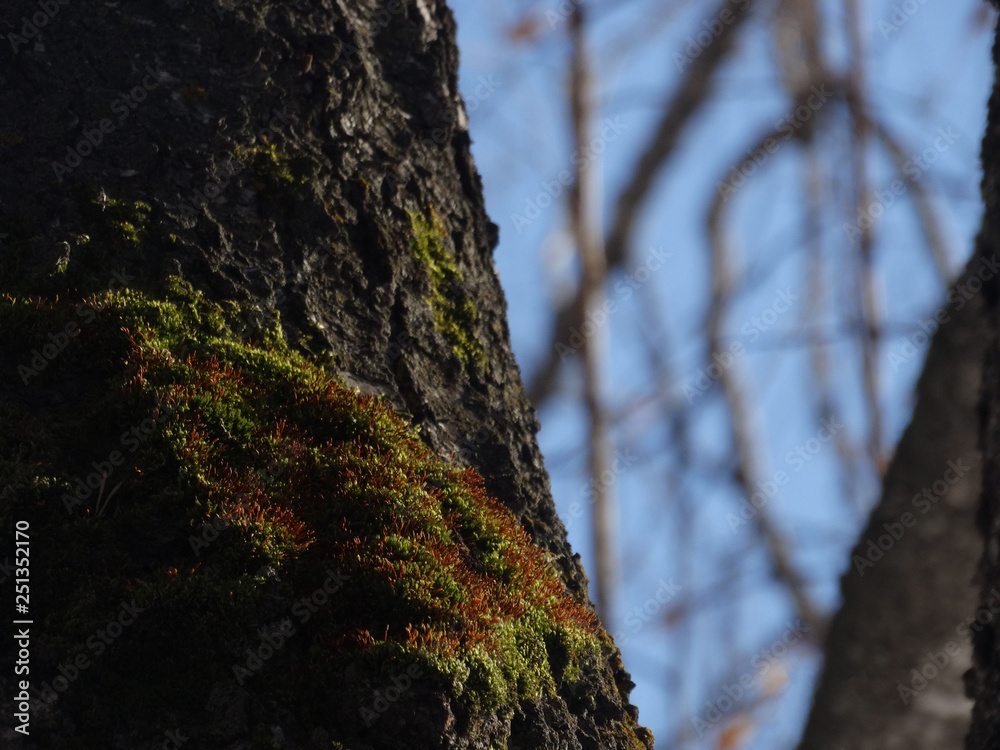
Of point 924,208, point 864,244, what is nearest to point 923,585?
point 864,244

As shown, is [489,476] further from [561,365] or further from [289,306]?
[561,365]

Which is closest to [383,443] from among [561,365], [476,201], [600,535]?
[476,201]

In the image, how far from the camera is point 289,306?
2143 millimetres

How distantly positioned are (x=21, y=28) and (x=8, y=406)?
113 cm
